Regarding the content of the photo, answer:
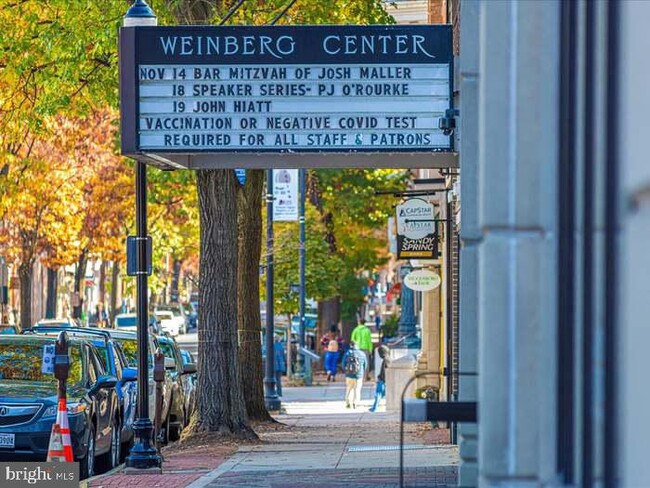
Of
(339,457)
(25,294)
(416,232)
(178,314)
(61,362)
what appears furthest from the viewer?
(178,314)

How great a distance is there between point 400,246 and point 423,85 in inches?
454

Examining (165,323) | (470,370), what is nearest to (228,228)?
(470,370)

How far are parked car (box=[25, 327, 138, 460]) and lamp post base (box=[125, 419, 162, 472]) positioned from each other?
1982 millimetres

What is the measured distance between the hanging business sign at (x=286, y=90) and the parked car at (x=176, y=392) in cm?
891

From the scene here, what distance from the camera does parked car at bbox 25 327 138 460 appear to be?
18.5 meters

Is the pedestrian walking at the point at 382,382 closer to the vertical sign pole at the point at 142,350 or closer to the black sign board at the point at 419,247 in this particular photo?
the black sign board at the point at 419,247

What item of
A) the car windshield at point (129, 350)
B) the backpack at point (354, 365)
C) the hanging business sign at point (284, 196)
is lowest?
the backpack at point (354, 365)

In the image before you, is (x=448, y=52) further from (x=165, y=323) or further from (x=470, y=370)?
(x=165, y=323)

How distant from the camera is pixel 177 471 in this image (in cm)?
1627

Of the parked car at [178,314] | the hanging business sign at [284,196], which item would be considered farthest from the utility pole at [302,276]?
the parked car at [178,314]

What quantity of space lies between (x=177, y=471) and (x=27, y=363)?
2228 millimetres

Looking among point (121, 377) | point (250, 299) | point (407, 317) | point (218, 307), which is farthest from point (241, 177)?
point (407, 317)

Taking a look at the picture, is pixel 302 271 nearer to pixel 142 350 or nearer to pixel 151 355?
pixel 151 355

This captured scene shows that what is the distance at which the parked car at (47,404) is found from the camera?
1544 centimetres
